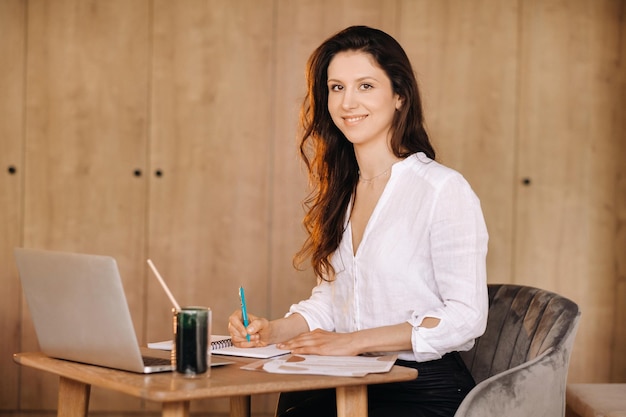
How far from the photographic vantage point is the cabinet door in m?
3.94

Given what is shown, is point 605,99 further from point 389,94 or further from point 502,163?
point 389,94

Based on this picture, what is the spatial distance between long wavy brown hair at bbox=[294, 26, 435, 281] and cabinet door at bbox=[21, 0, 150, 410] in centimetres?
182

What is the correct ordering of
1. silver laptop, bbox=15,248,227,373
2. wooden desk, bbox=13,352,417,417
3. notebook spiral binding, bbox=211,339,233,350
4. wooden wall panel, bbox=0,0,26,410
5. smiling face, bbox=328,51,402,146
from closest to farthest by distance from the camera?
wooden desk, bbox=13,352,417,417 < silver laptop, bbox=15,248,227,373 < notebook spiral binding, bbox=211,339,233,350 < smiling face, bbox=328,51,402,146 < wooden wall panel, bbox=0,0,26,410

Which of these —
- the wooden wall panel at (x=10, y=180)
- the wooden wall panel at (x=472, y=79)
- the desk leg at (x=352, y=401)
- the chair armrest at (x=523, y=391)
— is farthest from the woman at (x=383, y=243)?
the wooden wall panel at (x=10, y=180)

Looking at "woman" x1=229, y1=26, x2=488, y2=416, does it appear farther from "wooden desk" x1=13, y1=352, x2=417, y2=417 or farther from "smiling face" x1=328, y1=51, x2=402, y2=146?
"wooden desk" x1=13, y1=352, x2=417, y2=417

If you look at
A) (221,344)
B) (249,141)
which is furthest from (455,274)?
(249,141)

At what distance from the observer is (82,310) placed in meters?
1.50

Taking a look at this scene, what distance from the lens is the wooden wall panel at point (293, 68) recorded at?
3963mm

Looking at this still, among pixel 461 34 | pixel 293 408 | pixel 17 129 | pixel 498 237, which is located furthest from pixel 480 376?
pixel 17 129

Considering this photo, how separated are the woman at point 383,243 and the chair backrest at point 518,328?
0.19 metres

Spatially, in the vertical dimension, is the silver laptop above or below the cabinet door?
below

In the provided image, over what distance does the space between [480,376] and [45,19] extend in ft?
8.94

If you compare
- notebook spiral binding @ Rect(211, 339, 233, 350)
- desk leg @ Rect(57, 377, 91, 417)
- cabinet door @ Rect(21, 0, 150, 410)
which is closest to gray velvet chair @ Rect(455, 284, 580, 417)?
notebook spiral binding @ Rect(211, 339, 233, 350)

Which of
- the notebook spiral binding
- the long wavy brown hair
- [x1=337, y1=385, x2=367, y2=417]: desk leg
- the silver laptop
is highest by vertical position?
the long wavy brown hair
